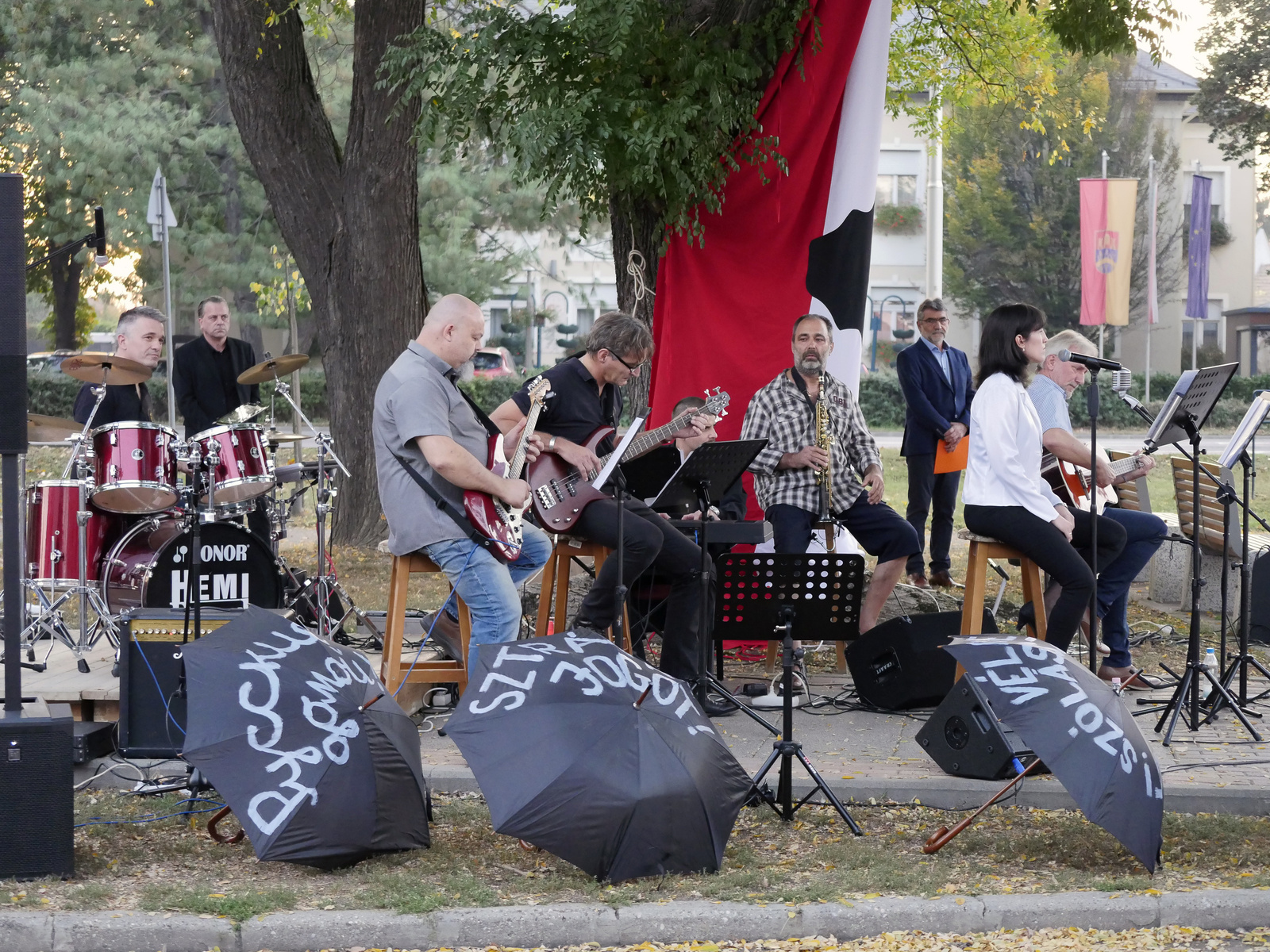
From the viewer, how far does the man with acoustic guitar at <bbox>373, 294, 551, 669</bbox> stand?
5949 millimetres

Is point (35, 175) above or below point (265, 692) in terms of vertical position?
above

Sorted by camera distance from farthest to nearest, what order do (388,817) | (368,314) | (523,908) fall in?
1. (368,314)
2. (388,817)
3. (523,908)

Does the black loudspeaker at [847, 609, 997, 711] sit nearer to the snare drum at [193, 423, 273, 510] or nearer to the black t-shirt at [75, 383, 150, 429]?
the snare drum at [193, 423, 273, 510]

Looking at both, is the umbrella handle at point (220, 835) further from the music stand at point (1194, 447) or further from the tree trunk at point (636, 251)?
the tree trunk at point (636, 251)

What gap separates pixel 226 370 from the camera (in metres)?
9.42

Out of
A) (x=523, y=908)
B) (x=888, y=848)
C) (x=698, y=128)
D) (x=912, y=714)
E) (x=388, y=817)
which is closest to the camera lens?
(x=523, y=908)

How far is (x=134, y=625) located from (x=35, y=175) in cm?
2175

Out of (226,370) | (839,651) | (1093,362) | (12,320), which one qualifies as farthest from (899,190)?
(12,320)

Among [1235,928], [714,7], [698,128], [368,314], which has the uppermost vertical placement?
[714,7]

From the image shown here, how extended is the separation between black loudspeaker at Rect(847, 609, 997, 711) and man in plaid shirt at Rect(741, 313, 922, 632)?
2.11 feet

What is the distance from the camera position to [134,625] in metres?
5.86

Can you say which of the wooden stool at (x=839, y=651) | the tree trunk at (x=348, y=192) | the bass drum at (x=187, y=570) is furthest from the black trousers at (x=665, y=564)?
the tree trunk at (x=348, y=192)

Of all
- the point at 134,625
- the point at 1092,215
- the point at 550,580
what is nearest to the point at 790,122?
the point at 550,580

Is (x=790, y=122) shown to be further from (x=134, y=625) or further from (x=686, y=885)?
(x=686, y=885)
